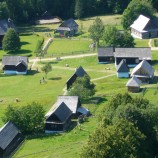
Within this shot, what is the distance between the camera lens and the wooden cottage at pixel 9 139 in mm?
72944

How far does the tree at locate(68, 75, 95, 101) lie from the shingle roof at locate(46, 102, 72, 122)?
25.5 feet

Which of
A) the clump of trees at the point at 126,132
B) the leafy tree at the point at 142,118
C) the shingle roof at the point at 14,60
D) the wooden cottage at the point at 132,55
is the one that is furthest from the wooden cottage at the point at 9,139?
the wooden cottage at the point at 132,55

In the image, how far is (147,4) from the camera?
14638 centimetres

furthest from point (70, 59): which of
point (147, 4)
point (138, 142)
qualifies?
point (138, 142)

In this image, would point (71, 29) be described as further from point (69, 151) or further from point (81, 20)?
point (69, 151)

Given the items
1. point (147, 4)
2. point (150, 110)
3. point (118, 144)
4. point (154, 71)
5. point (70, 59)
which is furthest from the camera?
point (147, 4)

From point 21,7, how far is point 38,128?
92.8 metres

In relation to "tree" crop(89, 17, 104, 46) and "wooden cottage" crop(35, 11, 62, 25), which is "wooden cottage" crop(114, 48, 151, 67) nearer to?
"tree" crop(89, 17, 104, 46)

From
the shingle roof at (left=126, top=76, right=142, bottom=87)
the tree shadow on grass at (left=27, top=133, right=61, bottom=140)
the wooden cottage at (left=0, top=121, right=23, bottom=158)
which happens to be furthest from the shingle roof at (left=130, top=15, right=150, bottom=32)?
the wooden cottage at (left=0, top=121, right=23, bottom=158)

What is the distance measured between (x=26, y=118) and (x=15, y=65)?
38.0m

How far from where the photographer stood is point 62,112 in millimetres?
82250

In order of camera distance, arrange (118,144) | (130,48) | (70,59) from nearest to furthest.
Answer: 1. (118,144)
2. (130,48)
3. (70,59)

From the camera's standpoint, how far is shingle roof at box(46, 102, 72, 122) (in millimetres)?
80906

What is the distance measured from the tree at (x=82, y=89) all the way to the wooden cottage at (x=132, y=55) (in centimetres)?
1917
